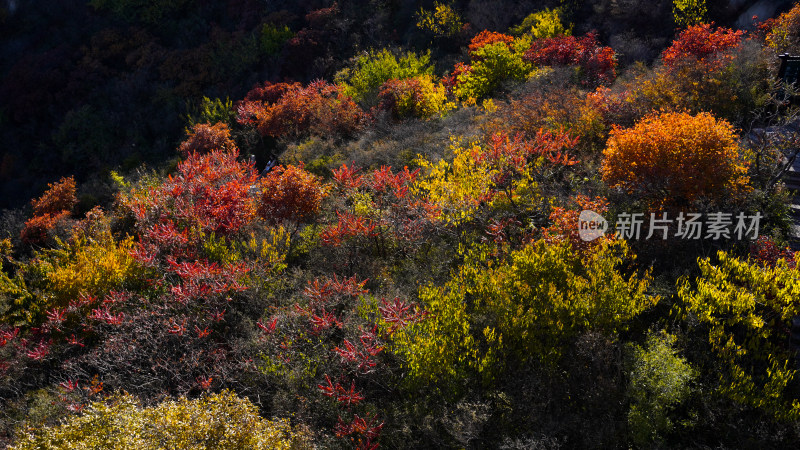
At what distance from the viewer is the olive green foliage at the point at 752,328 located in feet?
21.2

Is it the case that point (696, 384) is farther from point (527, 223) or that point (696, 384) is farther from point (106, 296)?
point (106, 296)

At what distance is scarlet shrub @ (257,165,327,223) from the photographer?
11.3 m

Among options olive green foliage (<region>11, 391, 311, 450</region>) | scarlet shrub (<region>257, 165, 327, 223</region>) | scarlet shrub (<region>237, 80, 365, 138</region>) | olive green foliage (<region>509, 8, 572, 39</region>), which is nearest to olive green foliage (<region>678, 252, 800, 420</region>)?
olive green foliage (<region>11, 391, 311, 450</region>)

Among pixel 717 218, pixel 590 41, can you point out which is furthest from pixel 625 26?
pixel 717 218

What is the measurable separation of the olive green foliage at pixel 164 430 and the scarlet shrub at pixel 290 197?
18.0 ft

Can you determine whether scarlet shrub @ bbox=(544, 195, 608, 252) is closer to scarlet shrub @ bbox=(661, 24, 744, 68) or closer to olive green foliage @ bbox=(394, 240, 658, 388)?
olive green foliage @ bbox=(394, 240, 658, 388)

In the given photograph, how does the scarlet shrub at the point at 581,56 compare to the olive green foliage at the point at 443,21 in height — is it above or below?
below

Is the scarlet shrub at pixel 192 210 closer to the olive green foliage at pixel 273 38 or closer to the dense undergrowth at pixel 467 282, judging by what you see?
the dense undergrowth at pixel 467 282

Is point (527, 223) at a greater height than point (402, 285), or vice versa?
point (527, 223)

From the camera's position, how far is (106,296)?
384 inches

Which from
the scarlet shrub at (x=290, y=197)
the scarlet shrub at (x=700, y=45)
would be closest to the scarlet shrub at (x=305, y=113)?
the scarlet shrub at (x=290, y=197)

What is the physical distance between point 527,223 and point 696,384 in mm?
4612

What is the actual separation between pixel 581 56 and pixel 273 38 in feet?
58.0

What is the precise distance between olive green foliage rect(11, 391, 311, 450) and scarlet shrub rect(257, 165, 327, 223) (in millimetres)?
5472
